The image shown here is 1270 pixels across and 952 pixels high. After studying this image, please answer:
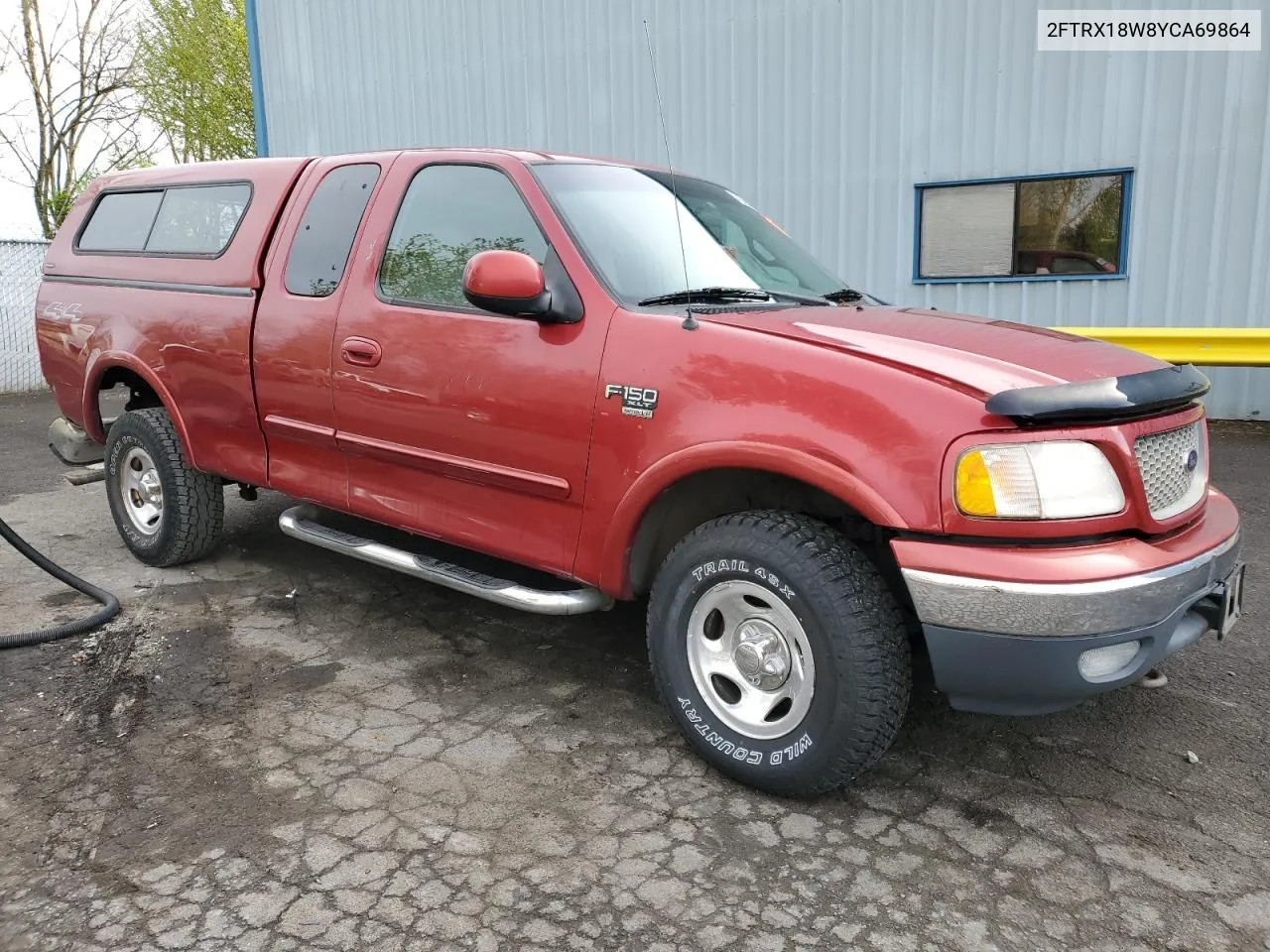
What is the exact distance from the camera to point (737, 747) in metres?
2.90

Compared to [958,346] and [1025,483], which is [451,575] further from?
[1025,483]

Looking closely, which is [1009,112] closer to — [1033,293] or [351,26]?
[1033,293]

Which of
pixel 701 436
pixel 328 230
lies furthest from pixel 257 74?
pixel 701 436

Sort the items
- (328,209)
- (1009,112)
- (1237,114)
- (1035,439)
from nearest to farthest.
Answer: (1035,439) → (328,209) → (1237,114) → (1009,112)

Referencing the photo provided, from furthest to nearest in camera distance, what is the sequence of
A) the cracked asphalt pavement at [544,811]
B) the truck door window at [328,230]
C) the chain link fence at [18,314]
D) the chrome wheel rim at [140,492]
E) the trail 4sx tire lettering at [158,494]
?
the chain link fence at [18,314] < the chrome wheel rim at [140,492] < the trail 4sx tire lettering at [158,494] < the truck door window at [328,230] < the cracked asphalt pavement at [544,811]

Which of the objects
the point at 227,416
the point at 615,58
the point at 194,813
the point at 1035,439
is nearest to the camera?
the point at 1035,439

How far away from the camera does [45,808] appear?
2.81 meters

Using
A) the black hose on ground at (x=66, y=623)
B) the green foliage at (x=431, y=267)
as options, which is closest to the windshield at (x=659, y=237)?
the green foliage at (x=431, y=267)

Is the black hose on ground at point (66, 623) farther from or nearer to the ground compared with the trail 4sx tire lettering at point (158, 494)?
nearer to the ground

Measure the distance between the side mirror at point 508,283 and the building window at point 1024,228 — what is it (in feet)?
24.3

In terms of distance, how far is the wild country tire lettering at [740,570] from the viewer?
8.92 ft

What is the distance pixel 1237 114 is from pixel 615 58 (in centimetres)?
606

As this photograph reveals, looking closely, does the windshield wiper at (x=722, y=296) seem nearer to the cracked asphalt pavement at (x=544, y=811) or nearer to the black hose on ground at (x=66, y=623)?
the cracked asphalt pavement at (x=544, y=811)

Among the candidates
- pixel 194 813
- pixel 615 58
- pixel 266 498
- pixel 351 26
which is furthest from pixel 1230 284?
pixel 351 26
